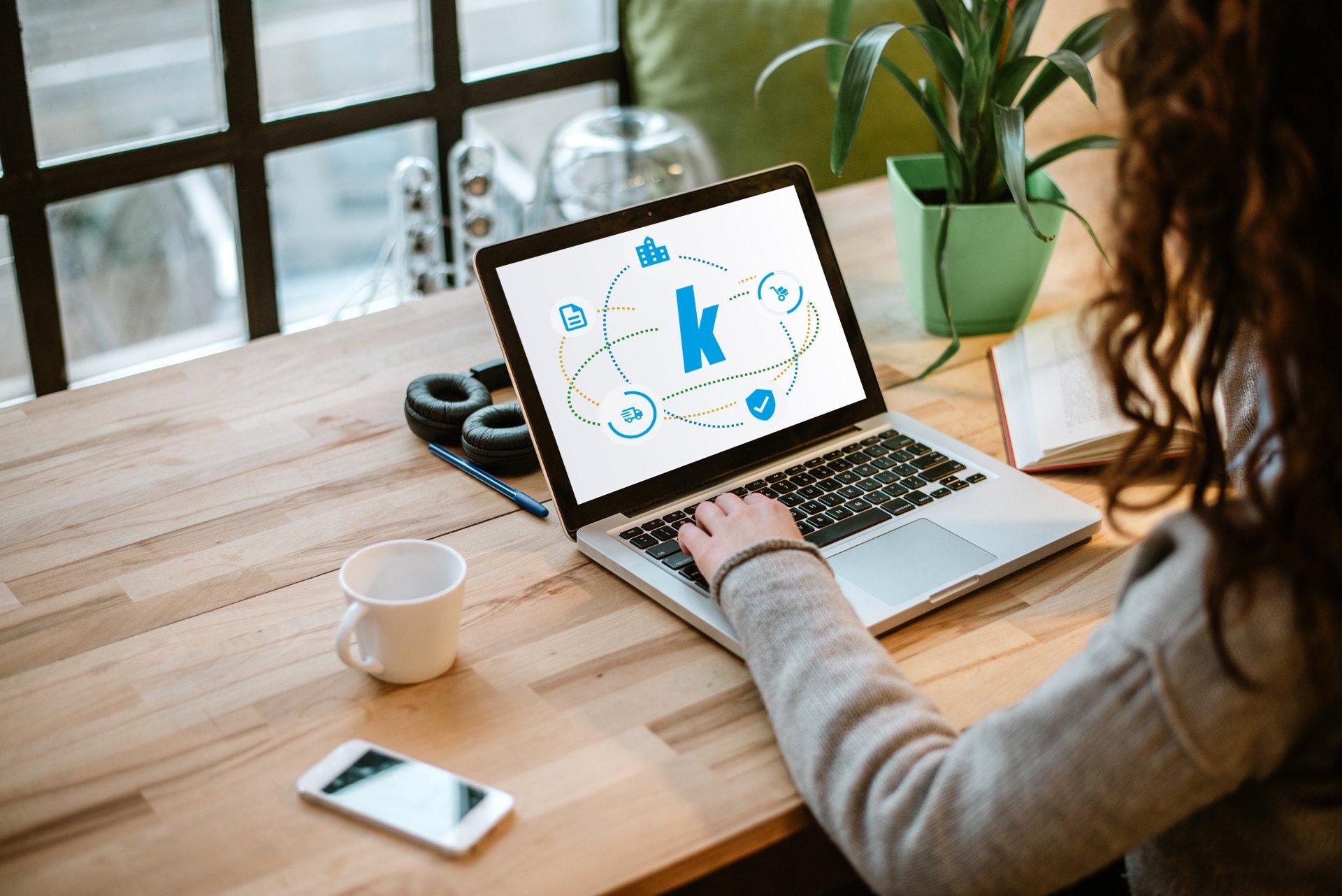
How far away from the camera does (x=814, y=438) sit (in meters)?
1.11

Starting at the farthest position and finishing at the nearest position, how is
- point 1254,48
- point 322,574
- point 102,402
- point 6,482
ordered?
point 102,402 < point 6,482 < point 322,574 < point 1254,48

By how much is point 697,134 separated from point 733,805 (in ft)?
Result: 5.30

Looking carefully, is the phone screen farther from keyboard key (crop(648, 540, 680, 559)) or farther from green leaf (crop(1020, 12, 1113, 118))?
green leaf (crop(1020, 12, 1113, 118))

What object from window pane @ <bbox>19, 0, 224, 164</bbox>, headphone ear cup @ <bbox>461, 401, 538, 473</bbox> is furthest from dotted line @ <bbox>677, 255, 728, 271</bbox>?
window pane @ <bbox>19, 0, 224, 164</bbox>

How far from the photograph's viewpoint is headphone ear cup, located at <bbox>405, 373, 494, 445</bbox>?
3.78 feet

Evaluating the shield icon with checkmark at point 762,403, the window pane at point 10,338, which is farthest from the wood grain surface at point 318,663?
the window pane at point 10,338

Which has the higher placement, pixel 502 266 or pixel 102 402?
pixel 502 266

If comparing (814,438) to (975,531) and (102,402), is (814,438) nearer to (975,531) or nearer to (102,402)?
(975,531)

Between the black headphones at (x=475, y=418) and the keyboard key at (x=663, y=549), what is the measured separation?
19cm

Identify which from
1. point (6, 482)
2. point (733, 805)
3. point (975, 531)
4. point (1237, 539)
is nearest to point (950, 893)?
point (733, 805)

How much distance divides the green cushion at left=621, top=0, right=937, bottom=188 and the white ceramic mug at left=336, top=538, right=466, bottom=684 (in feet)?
4.80

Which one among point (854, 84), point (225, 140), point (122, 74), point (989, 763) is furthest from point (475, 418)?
point (122, 74)

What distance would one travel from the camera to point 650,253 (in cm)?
106

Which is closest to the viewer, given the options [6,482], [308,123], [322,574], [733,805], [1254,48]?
[1254,48]
